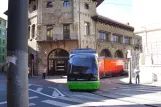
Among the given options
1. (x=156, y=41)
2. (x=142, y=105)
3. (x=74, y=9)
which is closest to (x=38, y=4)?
(x=74, y=9)

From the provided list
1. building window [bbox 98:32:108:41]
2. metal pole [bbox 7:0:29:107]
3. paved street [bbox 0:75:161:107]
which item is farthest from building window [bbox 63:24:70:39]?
metal pole [bbox 7:0:29:107]

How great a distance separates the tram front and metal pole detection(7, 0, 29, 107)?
39.5 ft

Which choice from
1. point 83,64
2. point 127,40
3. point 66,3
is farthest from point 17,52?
point 127,40

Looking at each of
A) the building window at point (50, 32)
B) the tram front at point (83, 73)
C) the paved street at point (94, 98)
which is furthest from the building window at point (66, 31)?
the paved street at point (94, 98)

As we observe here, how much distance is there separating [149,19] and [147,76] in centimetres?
565

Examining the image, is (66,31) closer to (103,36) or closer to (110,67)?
(103,36)

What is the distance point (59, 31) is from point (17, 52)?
106 ft

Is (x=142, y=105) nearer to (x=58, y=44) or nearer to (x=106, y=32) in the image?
(x=58, y=44)

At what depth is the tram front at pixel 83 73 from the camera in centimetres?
1467

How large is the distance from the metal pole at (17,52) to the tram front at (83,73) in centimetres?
1204

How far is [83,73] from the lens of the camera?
588 inches

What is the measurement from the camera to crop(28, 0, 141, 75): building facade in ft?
113

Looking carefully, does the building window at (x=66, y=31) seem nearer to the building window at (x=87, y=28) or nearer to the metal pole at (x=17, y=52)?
the building window at (x=87, y=28)

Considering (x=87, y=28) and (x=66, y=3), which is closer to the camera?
(x=66, y=3)
